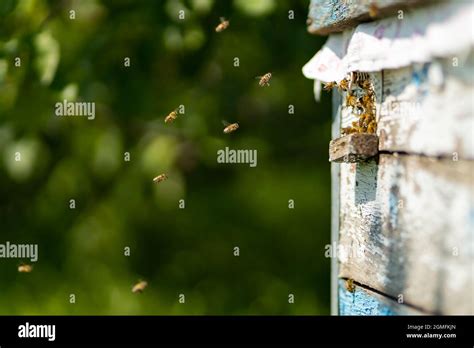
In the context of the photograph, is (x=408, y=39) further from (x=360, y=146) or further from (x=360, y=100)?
(x=360, y=100)

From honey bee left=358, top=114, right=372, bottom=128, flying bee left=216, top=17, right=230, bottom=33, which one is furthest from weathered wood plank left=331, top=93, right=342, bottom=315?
flying bee left=216, top=17, right=230, bottom=33

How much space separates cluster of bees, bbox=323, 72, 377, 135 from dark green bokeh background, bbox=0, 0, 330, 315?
78.1 inches

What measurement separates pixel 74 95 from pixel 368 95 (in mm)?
2187

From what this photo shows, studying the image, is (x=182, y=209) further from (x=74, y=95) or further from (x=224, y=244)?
(x=74, y=95)

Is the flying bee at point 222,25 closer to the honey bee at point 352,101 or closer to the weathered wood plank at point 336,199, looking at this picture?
the weathered wood plank at point 336,199

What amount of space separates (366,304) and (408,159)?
74 centimetres

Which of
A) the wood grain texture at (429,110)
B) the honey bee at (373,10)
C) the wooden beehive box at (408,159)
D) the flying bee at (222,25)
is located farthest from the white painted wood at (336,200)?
the flying bee at (222,25)

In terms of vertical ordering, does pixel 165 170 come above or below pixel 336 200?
above

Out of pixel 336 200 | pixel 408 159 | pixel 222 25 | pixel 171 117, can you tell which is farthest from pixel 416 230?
pixel 171 117

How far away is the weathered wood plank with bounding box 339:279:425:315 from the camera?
281 centimetres

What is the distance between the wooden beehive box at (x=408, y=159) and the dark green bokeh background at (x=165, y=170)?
2.18 meters

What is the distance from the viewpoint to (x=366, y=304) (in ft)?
10.5
